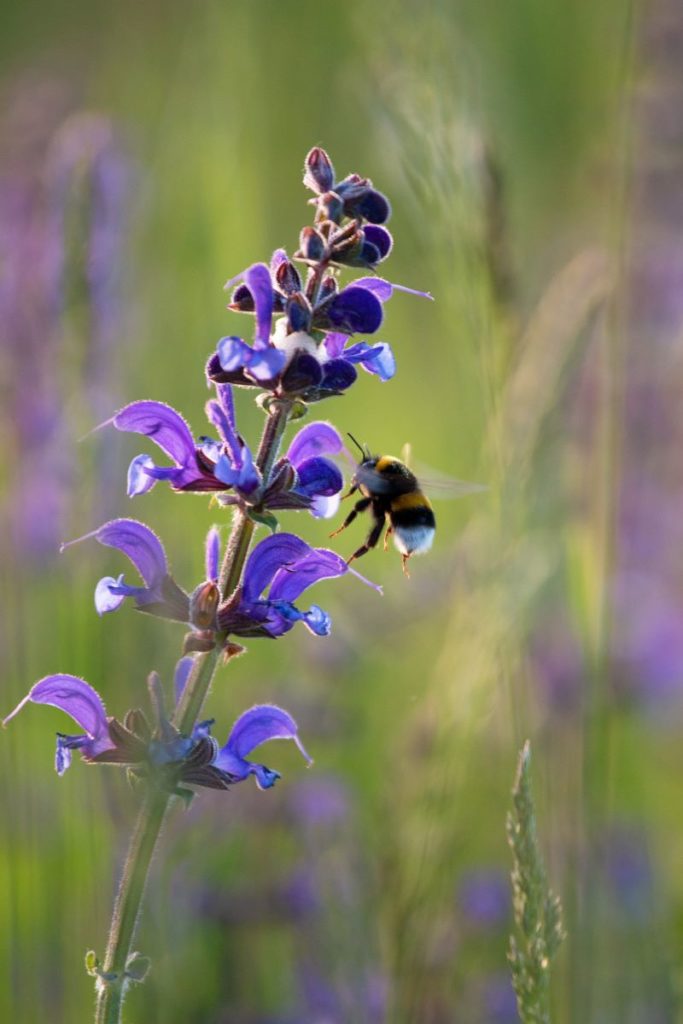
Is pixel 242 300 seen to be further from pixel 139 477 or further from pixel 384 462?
pixel 384 462

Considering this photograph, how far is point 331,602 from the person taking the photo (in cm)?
393

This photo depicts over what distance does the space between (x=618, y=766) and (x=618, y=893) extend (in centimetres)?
31

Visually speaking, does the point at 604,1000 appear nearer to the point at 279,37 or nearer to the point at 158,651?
the point at 158,651

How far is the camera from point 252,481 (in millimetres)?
1518

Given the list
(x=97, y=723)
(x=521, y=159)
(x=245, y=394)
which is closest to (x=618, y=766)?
(x=245, y=394)

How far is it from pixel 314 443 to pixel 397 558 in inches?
129

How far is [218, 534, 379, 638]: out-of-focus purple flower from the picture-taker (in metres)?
1.53

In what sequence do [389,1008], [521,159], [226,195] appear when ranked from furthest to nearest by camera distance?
[521,159]
[226,195]
[389,1008]

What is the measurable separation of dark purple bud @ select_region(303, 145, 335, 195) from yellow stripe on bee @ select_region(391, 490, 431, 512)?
0.89 meters

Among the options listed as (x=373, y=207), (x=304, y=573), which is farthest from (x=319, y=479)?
(x=373, y=207)

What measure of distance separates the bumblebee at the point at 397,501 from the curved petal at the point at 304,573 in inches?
25.7

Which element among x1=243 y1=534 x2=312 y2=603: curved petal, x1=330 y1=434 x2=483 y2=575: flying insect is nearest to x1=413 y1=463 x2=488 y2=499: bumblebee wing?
x1=330 y1=434 x2=483 y2=575: flying insect

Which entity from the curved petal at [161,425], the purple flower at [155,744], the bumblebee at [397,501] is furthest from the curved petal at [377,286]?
the bumblebee at [397,501]

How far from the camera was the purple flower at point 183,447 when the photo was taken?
1568 mm
